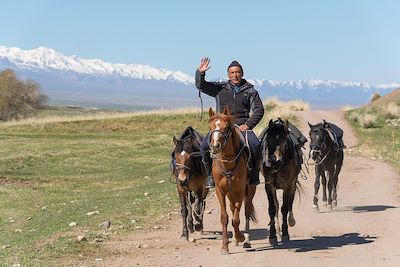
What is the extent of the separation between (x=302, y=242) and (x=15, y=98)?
90443 millimetres

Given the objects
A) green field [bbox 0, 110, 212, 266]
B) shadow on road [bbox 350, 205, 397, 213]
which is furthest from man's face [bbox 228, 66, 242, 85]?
A: shadow on road [bbox 350, 205, 397, 213]

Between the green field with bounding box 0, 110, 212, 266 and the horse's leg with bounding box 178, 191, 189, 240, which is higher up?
the horse's leg with bounding box 178, 191, 189, 240

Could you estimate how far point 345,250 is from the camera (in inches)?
442

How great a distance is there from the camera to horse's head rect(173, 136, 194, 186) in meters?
12.1

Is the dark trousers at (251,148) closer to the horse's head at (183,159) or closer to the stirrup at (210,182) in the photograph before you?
the stirrup at (210,182)

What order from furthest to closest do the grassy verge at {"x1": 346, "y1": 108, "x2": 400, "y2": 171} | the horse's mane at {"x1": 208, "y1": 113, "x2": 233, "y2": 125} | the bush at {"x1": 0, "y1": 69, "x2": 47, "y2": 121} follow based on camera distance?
the bush at {"x1": 0, "y1": 69, "x2": 47, "y2": 121} → the grassy verge at {"x1": 346, "y1": 108, "x2": 400, "y2": 171} → the horse's mane at {"x1": 208, "y1": 113, "x2": 233, "y2": 125}

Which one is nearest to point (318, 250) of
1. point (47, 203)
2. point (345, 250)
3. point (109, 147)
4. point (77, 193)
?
point (345, 250)

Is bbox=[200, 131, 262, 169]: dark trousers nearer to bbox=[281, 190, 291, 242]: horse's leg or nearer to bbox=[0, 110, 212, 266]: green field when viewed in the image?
bbox=[281, 190, 291, 242]: horse's leg

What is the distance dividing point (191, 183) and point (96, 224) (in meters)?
3.28

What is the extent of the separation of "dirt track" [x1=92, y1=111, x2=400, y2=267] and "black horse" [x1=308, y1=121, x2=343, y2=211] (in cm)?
45

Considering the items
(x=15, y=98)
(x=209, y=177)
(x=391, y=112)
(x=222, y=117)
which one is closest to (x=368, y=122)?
(x=391, y=112)

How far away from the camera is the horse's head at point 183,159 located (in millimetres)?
12062

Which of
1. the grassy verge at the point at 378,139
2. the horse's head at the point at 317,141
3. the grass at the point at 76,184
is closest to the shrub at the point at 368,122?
the grassy verge at the point at 378,139

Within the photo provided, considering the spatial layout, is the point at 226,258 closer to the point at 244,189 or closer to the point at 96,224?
the point at 244,189
